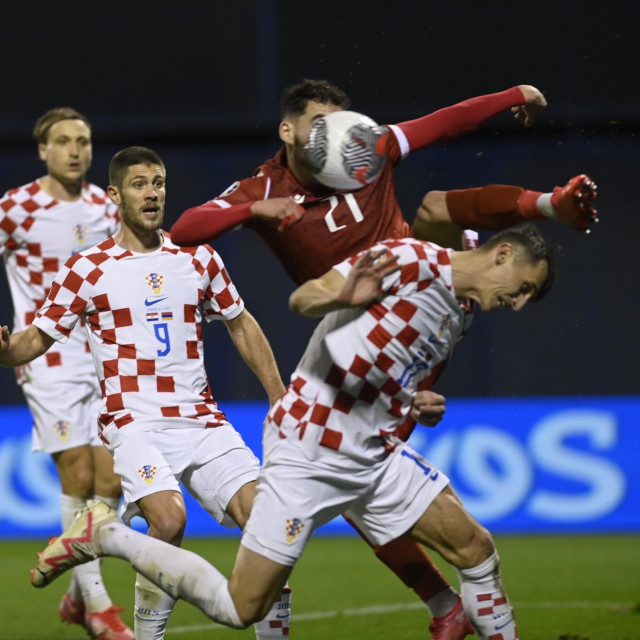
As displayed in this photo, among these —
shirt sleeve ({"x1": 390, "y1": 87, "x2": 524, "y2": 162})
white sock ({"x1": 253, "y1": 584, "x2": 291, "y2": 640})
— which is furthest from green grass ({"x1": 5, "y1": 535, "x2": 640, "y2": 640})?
shirt sleeve ({"x1": 390, "y1": 87, "x2": 524, "y2": 162})

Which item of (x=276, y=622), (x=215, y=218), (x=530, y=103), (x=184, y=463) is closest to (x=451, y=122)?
(x=530, y=103)

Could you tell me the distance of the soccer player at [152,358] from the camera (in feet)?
15.3

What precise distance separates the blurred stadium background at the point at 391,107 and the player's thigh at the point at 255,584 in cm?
645

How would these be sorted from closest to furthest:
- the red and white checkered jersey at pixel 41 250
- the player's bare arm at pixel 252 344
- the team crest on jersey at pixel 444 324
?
1. the team crest on jersey at pixel 444 324
2. the player's bare arm at pixel 252 344
3. the red and white checkered jersey at pixel 41 250

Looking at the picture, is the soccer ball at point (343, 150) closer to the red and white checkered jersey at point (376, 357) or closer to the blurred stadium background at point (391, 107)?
the red and white checkered jersey at point (376, 357)

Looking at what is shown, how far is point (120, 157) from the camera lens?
503 centimetres

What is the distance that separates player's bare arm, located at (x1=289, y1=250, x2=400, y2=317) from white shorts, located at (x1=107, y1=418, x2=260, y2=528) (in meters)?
1.04

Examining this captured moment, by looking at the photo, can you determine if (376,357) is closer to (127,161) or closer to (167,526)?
(167,526)

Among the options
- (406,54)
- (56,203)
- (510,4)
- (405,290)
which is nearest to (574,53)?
(510,4)

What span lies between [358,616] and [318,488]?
232cm

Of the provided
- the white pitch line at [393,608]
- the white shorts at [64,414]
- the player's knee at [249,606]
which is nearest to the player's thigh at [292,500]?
the player's knee at [249,606]

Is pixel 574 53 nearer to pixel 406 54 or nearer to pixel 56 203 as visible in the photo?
pixel 406 54

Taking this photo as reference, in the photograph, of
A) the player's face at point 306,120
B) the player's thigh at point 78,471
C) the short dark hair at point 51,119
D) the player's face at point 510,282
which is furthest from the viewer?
the short dark hair at point 51,119

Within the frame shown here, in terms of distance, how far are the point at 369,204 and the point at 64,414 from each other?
95.6 inches
